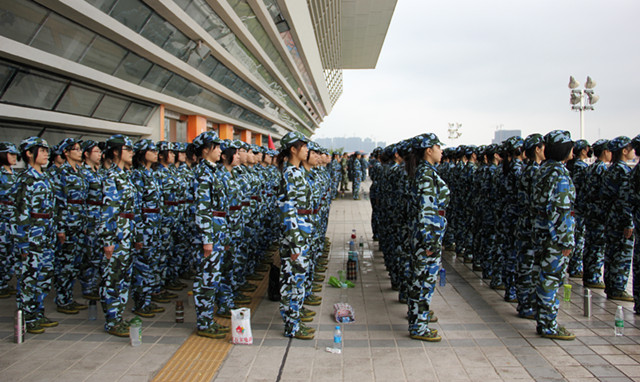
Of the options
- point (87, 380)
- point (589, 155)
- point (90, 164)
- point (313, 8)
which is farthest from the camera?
point (313, 8)

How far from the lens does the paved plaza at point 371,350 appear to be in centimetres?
455

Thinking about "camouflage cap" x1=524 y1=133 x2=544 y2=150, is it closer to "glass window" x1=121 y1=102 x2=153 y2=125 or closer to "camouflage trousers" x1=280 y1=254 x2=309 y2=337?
"camouflage trousers" x1=280 y1=254 x2=309 y2=337

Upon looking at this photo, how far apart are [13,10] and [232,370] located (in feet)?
24.3

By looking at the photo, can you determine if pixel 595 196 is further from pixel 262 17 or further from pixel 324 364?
pixel 262 17

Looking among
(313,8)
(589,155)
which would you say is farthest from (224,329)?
(313,8)

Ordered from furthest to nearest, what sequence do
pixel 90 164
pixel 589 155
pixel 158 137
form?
pixel 158 137 < pixel 589 155 < pixel 90 164

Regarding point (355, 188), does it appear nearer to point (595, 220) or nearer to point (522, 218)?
point (595, 220)

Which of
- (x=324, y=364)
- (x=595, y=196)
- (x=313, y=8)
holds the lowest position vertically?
(x=324, y=364)

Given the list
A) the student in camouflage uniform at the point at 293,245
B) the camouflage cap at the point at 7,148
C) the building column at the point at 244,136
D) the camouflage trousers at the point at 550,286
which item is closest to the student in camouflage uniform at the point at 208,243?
the student in camouflage uniform at the point at 293,245

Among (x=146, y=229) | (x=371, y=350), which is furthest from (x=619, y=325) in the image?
(x=146, y=229)

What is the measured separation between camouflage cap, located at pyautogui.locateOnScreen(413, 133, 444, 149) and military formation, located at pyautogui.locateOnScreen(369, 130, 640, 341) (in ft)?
0.05

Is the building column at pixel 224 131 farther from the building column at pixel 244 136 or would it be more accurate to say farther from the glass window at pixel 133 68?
the glass window at pixel 133 68

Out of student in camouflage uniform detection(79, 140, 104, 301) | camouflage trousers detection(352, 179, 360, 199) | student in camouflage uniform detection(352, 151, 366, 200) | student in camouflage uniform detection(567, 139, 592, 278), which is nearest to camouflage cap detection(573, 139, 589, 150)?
student in camouflage uniform detection(567, 139, 592, 278)

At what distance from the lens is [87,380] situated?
4461mm
